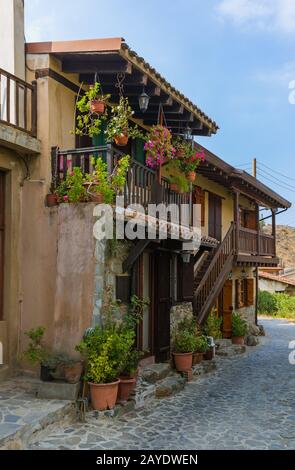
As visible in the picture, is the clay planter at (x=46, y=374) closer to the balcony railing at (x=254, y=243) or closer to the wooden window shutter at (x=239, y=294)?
the balcony railing at (x=254, y=243)

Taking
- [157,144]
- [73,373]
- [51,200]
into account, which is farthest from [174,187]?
[73,373]

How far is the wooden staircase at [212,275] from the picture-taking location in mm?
12133

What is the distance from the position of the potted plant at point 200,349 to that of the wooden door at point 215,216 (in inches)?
188

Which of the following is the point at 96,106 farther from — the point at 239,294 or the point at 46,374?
the point at 239,294

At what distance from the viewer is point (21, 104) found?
753 centimetres

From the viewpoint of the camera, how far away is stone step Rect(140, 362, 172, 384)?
8.77m

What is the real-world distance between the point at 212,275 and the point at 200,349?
2405mm

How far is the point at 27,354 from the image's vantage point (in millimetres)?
7160

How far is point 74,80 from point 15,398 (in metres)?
5.30

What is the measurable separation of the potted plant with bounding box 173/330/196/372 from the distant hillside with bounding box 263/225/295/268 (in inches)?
1340

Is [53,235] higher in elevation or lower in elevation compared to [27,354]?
higher

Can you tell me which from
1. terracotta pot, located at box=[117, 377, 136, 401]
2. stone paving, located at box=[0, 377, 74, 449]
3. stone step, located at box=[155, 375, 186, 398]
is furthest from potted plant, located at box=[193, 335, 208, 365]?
stone paving, located at box=[0, 377, 74, 449]

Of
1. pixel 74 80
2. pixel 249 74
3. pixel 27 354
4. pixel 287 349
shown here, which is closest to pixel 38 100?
A: pixel 74 80

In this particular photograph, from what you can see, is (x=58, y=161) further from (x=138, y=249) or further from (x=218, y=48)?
(x=218, y=48)
